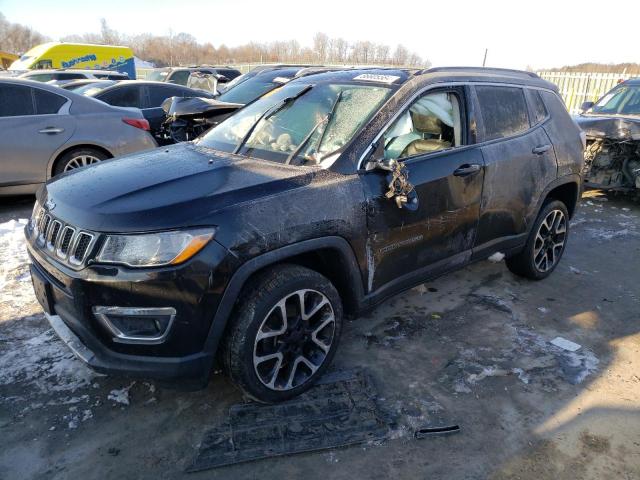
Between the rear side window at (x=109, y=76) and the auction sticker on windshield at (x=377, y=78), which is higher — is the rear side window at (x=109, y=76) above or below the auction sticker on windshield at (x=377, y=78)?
below

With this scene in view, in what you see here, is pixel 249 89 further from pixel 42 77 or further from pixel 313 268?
pixel 42 77

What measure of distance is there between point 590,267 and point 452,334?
7.65ft

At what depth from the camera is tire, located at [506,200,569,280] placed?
4.35 meters

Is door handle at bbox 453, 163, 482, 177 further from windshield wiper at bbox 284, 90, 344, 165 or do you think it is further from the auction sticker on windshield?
windshield wiper at bbox 284, 90, 344, 165

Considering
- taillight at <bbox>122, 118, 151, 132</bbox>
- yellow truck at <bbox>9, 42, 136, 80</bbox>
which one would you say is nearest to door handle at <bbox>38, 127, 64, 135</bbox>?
taillight at <bbox>122, 118, 151, 132</bbox>

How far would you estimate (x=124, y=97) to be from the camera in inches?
353

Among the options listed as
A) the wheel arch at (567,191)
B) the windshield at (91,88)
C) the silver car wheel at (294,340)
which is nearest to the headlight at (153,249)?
the silver car wheel at (294,340)

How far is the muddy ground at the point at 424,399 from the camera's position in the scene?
242 centimetres

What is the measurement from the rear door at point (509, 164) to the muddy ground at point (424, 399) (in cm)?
66

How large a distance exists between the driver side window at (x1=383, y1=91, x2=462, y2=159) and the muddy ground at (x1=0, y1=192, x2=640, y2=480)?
1.33 meters

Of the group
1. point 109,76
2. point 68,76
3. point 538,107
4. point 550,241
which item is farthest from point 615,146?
point 109,76

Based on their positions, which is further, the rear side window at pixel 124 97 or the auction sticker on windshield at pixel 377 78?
the rear side window at pixel 124 97

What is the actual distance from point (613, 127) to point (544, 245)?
3.80m

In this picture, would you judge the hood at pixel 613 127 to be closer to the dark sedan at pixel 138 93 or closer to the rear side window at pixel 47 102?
the dark sedan at pixel 138 93
